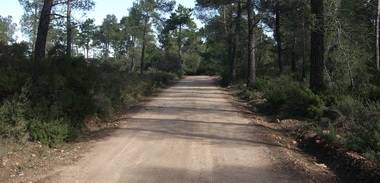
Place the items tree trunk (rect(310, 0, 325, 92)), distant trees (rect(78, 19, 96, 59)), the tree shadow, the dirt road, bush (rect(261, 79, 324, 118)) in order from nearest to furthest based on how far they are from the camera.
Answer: the tree shadow < the dirt road < bush (rect(261, 79, 324, 118)) < tree trunk (rect(310, 0, 325, 92)) < distant trees (rect(78, 19, 96, 59))

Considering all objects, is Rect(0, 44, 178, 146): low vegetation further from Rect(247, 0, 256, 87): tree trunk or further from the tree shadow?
Rect(247, 0, 256, 87): tree trunk

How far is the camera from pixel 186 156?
10.3 meters

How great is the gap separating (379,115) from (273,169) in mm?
4084

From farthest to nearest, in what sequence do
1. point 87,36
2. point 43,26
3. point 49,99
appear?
point 87,36
point 43,26
point 49,99

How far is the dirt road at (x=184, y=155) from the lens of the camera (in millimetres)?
8656

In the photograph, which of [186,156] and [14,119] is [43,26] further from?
[186,156]

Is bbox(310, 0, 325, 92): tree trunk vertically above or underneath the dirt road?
above

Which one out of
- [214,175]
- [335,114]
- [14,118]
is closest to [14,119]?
[14,118]

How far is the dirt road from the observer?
866cm

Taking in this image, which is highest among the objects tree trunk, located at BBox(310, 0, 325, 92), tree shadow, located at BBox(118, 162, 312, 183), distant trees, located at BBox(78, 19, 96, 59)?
distant trees, located at BBox(78, 19, 96, 59)

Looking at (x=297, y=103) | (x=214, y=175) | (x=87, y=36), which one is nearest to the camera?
(x=214, y=175)

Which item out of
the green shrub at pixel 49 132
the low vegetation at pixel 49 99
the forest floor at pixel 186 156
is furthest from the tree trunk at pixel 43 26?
the green shrub at pixel 49 132

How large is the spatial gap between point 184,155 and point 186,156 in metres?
0.10

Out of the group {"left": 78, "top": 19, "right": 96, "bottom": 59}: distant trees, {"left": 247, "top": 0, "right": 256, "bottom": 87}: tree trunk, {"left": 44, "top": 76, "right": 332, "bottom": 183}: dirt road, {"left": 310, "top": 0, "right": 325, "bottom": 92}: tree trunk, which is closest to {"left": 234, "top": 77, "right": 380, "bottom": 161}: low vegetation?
{"left": 310, "top": 0, "right": 325, "bottom": 92}: tree trunk
